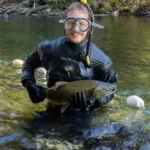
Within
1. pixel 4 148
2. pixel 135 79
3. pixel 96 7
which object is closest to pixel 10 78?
pixel 135 79

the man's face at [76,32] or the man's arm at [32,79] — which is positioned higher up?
the man's face at [76,32]

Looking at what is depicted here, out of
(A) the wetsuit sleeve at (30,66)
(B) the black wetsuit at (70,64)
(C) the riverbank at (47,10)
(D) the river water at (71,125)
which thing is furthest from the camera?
(C) the riverbank at (47,10)

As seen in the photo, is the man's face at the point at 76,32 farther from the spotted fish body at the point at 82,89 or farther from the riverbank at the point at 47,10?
the riverbank at the point at 47,10

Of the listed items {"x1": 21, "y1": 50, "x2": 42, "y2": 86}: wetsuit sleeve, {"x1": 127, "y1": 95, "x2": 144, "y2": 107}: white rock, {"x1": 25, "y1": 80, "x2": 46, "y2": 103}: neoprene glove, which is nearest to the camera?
{"x1": 25, "y1": 80, "x2": 46, "y2": 103}: neoprene glove

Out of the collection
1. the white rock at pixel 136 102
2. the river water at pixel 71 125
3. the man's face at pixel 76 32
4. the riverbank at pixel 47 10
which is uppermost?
the man's face at pixel 76 32

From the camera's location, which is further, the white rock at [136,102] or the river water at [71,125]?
the white rock at [136,102]

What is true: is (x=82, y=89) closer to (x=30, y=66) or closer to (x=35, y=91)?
(x=35, y=91)

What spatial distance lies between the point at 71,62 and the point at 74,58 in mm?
70

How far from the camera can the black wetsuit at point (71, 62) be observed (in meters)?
4.61

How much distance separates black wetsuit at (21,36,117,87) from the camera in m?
4.61

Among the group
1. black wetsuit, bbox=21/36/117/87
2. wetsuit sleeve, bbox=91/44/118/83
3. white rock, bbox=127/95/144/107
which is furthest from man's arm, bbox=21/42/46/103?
white rock, bbox=127/95/144/107

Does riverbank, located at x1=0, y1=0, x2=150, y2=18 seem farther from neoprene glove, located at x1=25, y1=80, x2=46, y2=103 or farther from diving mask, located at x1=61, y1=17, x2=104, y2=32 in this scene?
diving mask, located at x1=61, y1=17, x2=104, y2=32

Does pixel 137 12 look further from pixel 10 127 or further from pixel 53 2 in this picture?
pixel 10 127

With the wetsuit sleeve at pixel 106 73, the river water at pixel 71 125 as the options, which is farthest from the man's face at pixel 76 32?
the river water at pixel 71 125
